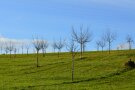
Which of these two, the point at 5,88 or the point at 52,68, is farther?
the point at 52,68

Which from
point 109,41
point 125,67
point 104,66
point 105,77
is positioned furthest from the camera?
Answer: point 109,41

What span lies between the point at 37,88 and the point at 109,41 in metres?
86.4

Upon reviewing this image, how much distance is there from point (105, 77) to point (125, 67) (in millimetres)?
10845

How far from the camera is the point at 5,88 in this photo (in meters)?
45.8

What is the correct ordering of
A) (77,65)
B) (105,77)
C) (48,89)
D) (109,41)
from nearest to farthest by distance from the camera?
(48,89) → (105,77) → (77,65) → (109,41)

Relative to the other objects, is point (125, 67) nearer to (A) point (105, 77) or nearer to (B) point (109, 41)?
(A) point (105, 77)

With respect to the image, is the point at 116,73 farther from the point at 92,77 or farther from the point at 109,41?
the point at 109,41

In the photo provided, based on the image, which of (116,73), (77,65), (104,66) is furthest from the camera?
(77,65)

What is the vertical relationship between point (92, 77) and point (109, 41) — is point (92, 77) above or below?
below

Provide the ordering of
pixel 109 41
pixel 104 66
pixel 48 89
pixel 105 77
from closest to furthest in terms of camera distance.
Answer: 1. pixel 48 89
2. pixel 105 77
3. pixel 104 66
4. pixel 109 41

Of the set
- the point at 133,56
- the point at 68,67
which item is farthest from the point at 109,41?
the point at 68,67

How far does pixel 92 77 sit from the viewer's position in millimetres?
58781

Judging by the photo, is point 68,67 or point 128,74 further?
point 68,67

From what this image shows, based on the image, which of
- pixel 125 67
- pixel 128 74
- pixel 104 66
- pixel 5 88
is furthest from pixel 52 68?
pixel 5 88
